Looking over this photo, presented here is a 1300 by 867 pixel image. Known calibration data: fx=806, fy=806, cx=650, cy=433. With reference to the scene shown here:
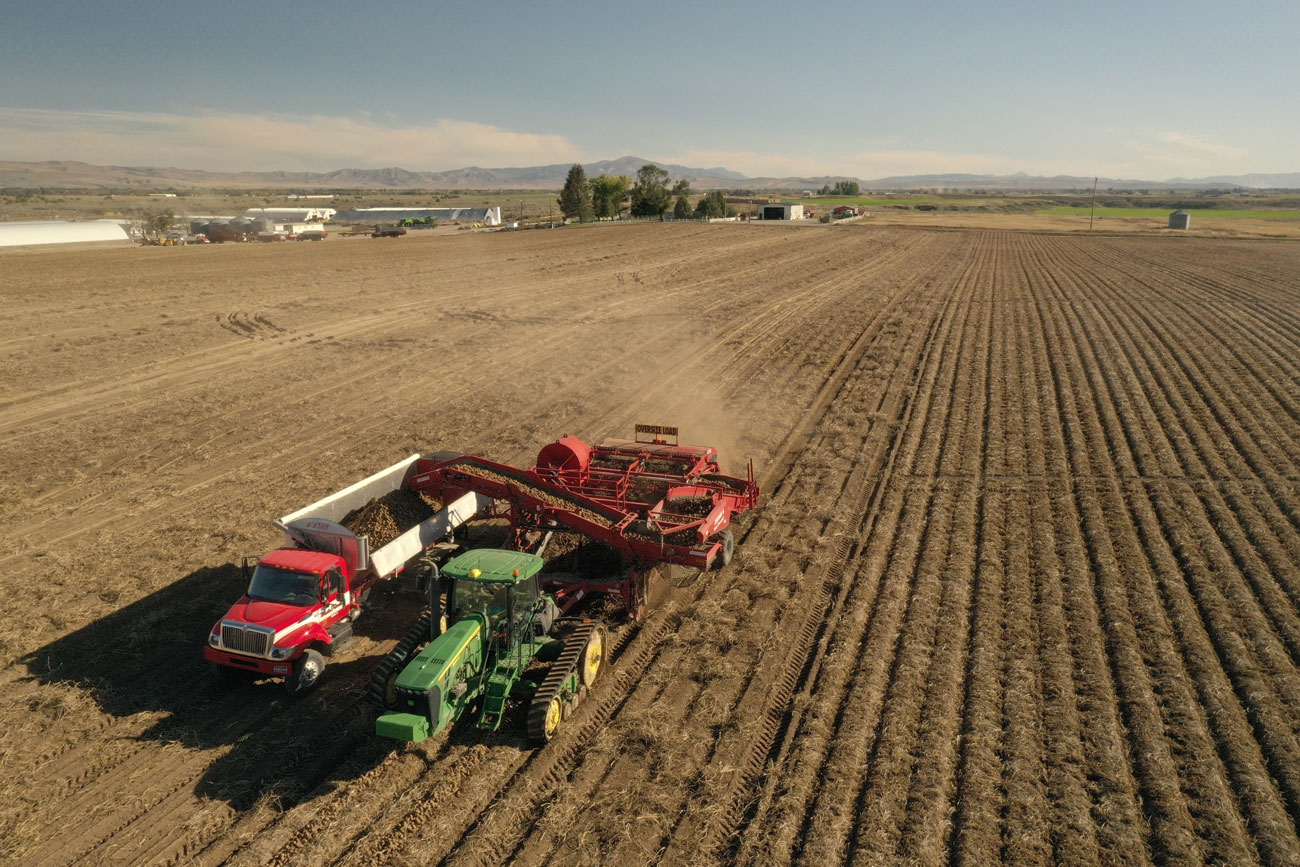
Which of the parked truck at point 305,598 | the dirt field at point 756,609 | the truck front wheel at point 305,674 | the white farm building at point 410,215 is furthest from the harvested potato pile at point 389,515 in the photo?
the white farm building at point 410,215

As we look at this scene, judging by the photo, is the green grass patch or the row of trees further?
the green grass patch

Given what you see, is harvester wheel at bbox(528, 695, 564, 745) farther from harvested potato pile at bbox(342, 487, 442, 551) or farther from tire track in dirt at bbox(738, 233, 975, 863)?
harvested potato pile at bbox(342, 487, 442, 551)

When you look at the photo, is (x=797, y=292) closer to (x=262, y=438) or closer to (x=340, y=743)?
(x=262, y=438)

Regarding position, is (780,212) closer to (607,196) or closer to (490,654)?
(607,196)

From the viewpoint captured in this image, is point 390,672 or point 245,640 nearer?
point 390,672

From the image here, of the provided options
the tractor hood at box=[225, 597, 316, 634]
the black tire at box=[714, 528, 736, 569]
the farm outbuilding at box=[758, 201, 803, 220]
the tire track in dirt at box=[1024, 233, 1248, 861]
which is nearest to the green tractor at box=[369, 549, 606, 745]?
the tractor hood at box=[225, 597, 316, 634]

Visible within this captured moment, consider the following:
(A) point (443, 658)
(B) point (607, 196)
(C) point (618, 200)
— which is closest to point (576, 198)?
(B) point (607, 196)
